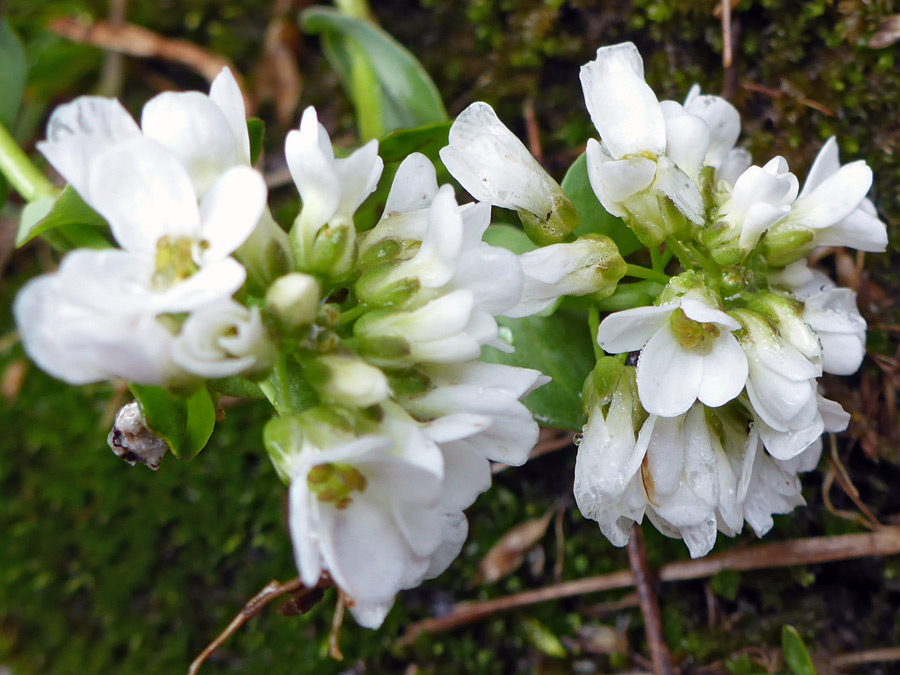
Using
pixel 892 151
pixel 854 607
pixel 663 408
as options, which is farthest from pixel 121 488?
pixel 892 151

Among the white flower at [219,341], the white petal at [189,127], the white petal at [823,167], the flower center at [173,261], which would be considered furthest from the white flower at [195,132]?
the white petal at [823,167]

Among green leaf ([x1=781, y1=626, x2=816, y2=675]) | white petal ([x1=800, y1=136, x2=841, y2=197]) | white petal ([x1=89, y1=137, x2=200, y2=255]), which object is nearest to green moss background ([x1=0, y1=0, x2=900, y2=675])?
green leaf ([x1=781, y1=626, x2=816, y2=675])

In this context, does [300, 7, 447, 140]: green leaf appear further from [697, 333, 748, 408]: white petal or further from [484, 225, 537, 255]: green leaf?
[697, 333, 748, 408]: white petal

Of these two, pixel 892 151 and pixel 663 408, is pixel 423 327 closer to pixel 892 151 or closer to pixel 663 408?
pixel 663 408

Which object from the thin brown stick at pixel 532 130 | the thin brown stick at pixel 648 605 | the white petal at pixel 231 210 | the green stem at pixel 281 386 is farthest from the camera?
the thin brown stick at pixel 532 130

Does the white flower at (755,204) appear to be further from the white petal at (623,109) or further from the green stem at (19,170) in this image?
the green stem at (19,170)

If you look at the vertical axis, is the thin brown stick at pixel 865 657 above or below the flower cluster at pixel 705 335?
below

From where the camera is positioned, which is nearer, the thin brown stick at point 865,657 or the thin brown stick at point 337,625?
the thin brown stick at point 865,657
